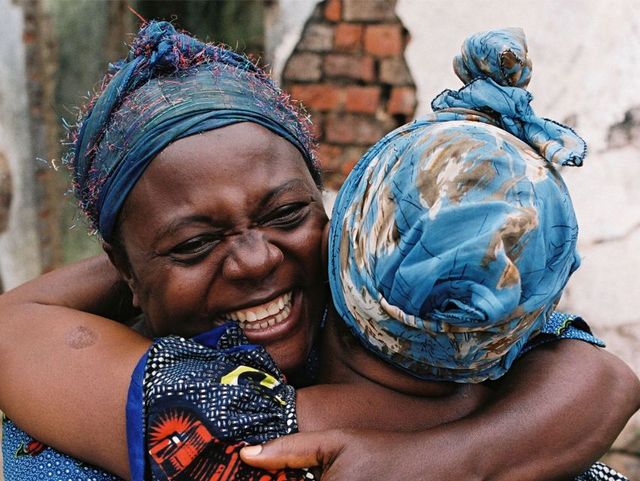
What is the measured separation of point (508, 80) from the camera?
1.54 m

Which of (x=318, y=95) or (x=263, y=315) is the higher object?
(x=318, y=95)

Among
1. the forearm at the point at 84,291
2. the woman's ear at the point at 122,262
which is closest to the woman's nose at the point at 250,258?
the woman's ear at the point at 122,262

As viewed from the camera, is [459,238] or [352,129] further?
[352,129]

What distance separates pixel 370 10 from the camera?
402 cm

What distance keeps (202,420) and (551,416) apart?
0.71 m

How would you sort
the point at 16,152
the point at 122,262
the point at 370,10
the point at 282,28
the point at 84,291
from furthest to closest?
the point at 16,152 → the point at 282,28 → the point at 370,10 → the point at 84,291 → the point at 122,262

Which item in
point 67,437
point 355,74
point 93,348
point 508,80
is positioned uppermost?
point 508,80

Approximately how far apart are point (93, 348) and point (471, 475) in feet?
2.62

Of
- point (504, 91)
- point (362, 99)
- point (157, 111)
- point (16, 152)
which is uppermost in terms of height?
point (504, 91)

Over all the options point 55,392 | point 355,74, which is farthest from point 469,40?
point 355,74

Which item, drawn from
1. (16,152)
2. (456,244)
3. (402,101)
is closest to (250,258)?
(456,244)

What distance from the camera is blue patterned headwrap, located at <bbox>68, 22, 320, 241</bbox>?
5.68 feet

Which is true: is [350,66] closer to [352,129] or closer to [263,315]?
[352,129]

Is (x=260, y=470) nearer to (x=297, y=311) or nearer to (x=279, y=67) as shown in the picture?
(x=297, y=311)
